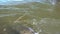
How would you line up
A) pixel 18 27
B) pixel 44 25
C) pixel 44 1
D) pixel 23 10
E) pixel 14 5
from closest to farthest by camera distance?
pixel 18 27, pixel 44 25, pixel 23 10, pixel 14 5, pixel 44 1

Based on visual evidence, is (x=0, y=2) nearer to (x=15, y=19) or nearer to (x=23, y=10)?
(x=23, y=10)

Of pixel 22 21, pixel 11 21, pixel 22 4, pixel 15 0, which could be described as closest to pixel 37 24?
pixel 22 21

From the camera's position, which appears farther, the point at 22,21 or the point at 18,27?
the point at 22,21

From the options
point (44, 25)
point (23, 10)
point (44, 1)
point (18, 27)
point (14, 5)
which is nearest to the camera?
point (18, 27)

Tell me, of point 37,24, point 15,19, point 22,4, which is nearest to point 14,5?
point 22,4

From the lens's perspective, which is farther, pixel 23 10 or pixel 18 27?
pixel 23 10

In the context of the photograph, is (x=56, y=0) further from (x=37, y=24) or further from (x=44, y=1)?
(x=37, y=24)
